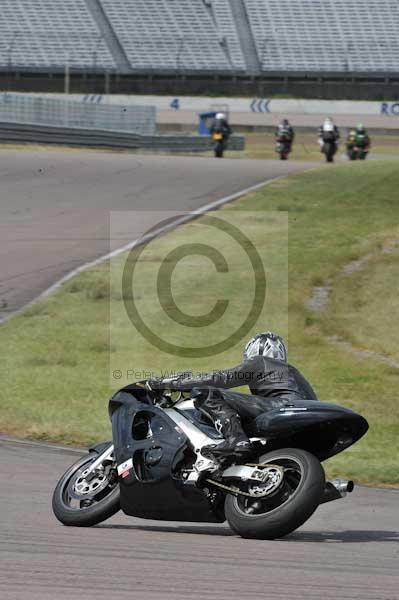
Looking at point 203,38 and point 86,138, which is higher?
point 203,38

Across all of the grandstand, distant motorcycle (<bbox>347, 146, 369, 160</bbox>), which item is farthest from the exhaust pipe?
the grandstand

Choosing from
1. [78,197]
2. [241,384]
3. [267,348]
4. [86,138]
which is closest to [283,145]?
[86,138]

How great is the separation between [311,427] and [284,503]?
44 centimetres

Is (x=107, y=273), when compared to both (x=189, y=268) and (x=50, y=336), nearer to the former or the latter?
(x=189, y=268)

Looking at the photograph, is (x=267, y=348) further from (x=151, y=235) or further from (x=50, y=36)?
(x=50, y=36)

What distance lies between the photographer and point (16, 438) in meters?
9.88

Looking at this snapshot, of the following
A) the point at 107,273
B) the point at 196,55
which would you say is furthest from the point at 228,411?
the point at 196,55

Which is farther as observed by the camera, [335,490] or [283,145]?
[283,145]

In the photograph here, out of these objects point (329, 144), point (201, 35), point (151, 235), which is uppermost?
point (201, 35)

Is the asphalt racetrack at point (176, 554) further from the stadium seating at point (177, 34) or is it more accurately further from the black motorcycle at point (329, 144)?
the stadium seating at point (177, 34)

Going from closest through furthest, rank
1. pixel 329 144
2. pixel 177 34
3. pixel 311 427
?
pixel 311 427 < pixel 329 144 < pixel 177 34

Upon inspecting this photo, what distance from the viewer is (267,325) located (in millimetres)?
14617

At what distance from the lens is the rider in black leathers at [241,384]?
620cm

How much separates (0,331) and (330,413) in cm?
864
